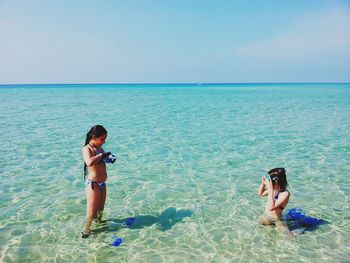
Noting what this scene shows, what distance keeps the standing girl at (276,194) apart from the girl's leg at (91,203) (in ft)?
9.90

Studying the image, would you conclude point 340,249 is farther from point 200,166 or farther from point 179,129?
point 179,129

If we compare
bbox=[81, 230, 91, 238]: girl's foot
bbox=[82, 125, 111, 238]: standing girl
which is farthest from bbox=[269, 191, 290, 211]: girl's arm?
bbox=[81, 230, 91, 238]: girl's foot

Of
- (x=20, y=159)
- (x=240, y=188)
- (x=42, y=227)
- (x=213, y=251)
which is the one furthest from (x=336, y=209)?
(x=20, y=159)

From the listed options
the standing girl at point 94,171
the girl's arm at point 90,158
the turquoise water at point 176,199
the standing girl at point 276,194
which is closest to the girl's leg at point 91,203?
the standing girl at point 94,171

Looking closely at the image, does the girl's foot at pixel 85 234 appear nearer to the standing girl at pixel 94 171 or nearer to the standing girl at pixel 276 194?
the standing girl at pixel 94 171

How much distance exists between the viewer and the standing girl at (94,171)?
500cm

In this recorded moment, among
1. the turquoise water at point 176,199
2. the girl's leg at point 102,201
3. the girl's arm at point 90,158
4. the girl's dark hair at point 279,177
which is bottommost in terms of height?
the turquoise water at point 176,199

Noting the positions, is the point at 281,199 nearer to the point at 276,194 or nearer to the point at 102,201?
the point at 276,194

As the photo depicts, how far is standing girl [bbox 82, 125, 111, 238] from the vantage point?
5.00m

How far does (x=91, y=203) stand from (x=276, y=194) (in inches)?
129

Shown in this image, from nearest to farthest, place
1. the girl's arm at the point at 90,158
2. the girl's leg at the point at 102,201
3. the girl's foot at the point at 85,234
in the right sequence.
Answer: the girl's arm at the point at 90,158
the girl's foot at the point at 85,234
the girl's leg at the point at 102,201

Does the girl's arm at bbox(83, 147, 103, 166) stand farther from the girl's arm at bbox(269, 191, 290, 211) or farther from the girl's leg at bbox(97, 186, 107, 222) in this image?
the girl's arm at bbox(269, 191, 290, 211)

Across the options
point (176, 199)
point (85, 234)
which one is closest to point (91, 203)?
point (85, 234)

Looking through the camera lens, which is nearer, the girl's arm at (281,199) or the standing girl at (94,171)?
the standing girl at (94,171)
